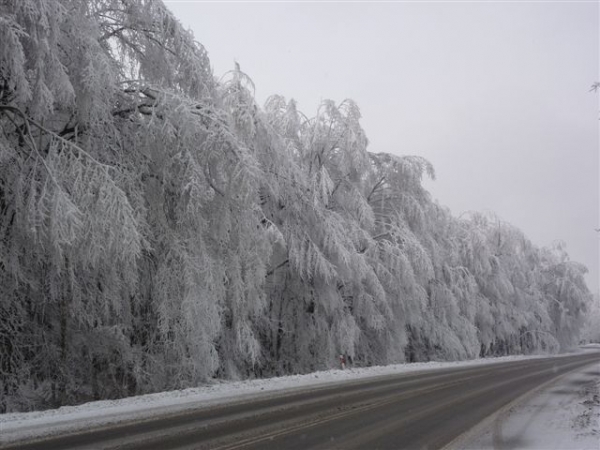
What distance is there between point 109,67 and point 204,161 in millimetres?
2728

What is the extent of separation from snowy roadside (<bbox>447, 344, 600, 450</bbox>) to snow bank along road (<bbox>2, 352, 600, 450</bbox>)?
37 centimetres

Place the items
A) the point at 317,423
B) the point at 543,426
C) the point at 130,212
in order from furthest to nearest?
the point at 130,212 < the point at 543,426 < the point at 317,423

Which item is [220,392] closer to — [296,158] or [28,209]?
[28,209]

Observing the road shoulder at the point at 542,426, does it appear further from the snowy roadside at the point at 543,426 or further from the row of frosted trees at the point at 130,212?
the row of frosted trees at the point at 130,212

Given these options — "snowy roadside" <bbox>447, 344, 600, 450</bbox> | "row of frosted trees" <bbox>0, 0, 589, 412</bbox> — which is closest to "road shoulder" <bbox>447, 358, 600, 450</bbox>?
"snowy roadside" <bbox>447, 344, 600, 450</bbox>

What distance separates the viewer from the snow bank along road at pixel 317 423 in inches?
292

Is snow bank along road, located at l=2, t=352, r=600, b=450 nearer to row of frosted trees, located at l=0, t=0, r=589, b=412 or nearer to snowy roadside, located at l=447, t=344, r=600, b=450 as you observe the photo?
snowy roadside, located at l=447, t=344, r=600, b=450

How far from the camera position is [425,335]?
3092 centimetres

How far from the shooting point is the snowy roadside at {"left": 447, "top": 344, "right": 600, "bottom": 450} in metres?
7.66

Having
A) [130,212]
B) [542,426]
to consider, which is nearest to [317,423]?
[542,426]

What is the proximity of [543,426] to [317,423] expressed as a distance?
12.1ft

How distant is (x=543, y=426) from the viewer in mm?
9242

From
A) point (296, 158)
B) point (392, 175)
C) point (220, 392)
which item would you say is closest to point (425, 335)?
point (392, 175)

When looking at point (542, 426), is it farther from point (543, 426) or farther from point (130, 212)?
point (130, 212)
